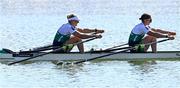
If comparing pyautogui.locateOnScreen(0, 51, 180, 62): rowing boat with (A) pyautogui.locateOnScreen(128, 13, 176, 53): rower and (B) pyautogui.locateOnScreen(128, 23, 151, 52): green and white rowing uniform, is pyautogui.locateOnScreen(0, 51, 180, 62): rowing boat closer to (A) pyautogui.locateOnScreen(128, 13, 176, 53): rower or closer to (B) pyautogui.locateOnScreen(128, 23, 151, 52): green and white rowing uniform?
(A) pyautogui.locateOnScreen(128, 13, 176, 53): rower

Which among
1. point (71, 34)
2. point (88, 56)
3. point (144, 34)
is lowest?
point (88, 56)

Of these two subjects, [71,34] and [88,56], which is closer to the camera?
[88,56]

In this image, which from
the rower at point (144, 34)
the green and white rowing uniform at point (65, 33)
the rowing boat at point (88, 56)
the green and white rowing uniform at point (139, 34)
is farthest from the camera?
the green and white rowing uniform at point (65, 33)

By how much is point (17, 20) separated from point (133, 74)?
31.3 m

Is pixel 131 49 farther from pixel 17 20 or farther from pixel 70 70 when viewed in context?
pixel 17 20

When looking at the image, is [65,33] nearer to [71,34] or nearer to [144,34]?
[71,34]

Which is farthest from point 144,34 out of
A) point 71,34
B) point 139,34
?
point 71,34

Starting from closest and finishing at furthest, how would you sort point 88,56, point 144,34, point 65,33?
point 88,56, point 144,34, point 65,33

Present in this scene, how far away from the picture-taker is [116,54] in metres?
26.0

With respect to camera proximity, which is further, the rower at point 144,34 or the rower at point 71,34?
the rower at point 71,34

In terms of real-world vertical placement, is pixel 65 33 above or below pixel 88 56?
above

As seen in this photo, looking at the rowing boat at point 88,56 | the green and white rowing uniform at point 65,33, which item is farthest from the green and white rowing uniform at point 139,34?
the green and white rowing uniform at point 65,33

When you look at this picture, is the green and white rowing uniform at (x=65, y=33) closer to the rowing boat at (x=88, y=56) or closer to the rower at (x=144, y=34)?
the rowing boat at (x=88, y=56)

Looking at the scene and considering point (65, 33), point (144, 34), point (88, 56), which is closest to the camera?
point (88, 56)
